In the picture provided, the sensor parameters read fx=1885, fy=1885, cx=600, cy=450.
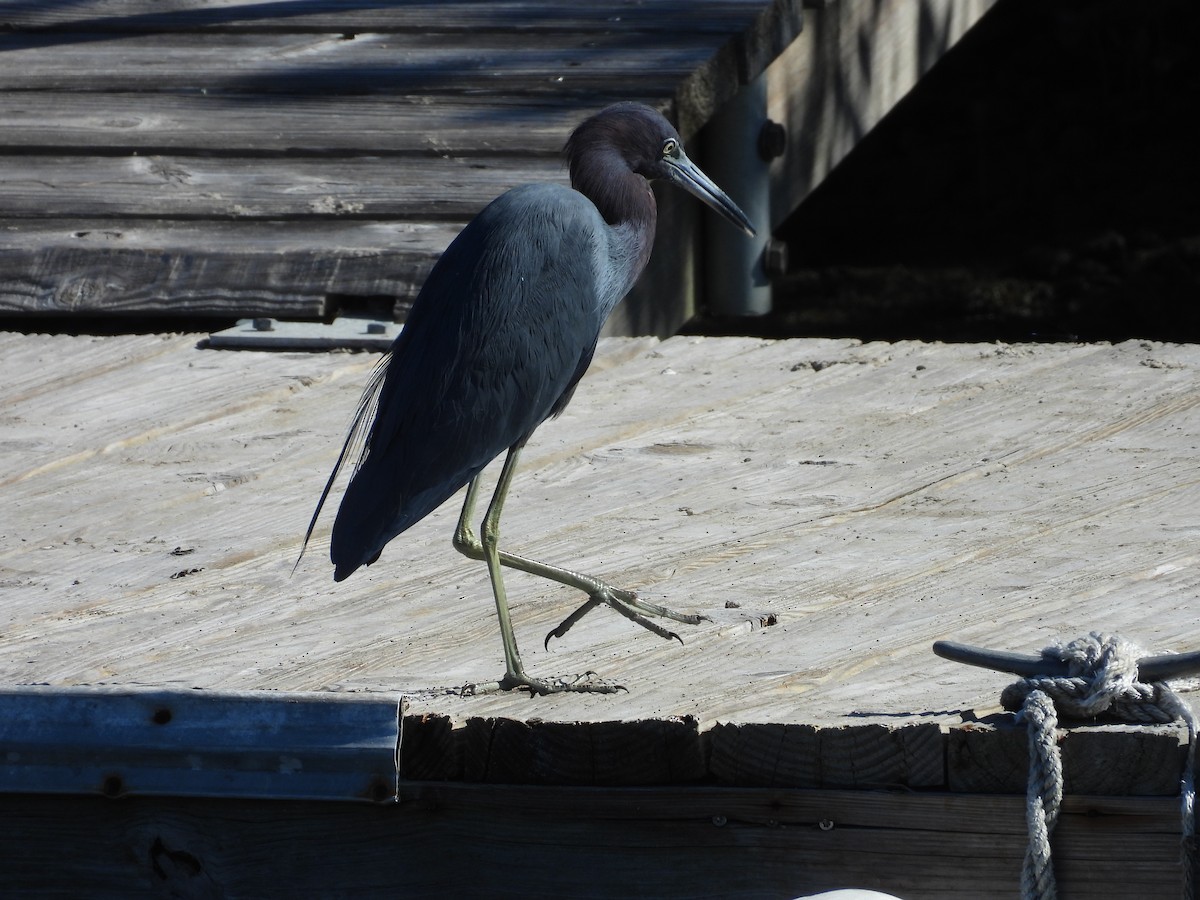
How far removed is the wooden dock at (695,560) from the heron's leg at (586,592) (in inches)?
1.4

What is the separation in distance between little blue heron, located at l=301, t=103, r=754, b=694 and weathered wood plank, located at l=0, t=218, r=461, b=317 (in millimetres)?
1593

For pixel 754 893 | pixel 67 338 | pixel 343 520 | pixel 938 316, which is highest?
pixel 343 520

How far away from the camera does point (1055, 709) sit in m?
2.16

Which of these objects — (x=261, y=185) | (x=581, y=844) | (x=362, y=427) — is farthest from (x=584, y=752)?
(x=261, y=185)

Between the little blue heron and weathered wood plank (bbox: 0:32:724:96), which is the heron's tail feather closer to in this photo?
the little blue heron

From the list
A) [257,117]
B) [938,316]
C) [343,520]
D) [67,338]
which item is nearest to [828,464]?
[343,520]

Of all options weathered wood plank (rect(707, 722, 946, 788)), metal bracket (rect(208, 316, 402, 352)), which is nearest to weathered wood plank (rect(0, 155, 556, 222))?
metal bracket (rect(208, 316, 402, 352))

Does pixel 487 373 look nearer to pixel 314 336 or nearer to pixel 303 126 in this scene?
pixel 314 336

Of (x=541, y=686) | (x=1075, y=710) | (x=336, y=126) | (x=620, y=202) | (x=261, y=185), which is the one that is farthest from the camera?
(x=336, y=126)

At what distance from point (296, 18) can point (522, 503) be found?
10.8ft

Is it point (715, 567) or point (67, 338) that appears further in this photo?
point (67, 338)

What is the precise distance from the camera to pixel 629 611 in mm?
2736

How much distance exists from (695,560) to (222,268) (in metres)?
1.99

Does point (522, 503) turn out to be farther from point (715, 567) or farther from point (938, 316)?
point (938, 316)
